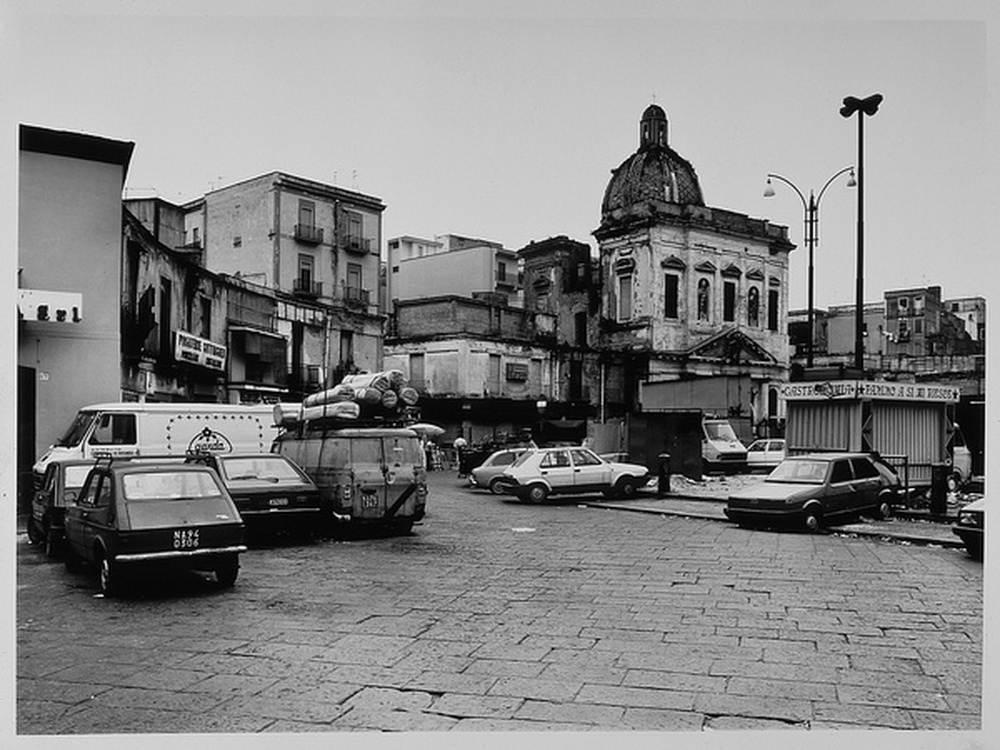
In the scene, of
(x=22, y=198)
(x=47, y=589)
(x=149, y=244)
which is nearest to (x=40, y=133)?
(x=22, y=198)

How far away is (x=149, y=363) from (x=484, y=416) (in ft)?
40.3

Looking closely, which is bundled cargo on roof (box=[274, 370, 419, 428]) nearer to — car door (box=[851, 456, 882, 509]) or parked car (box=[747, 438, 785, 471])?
car door (box=[851, 456, 882, 509])

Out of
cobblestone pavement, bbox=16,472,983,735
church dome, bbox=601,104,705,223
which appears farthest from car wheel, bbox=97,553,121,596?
church dome, bbox=601,104,705,223

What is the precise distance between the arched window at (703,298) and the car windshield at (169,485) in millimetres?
6510

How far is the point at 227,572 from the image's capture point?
6461mm

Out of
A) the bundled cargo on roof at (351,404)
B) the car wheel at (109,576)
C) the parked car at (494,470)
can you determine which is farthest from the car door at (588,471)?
the car wheel at (109,576)

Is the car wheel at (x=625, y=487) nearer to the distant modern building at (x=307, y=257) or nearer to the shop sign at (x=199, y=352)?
the distant modern building at (x=307, y=257)

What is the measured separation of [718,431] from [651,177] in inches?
446

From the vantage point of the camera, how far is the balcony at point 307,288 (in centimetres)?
989

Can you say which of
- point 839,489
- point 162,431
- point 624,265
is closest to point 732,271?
point 624,265

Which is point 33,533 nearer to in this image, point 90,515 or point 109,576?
point 90,515

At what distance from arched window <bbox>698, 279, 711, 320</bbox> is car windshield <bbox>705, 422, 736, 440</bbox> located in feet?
22.7

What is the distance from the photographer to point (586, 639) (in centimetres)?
533

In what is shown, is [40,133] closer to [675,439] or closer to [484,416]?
[675,439]
